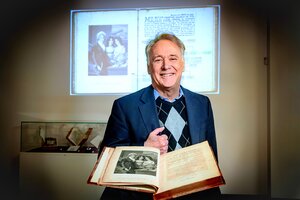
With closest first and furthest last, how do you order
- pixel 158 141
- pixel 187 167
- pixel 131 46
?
pixel 187 167 < pixel 158 141 < pixel 131 46

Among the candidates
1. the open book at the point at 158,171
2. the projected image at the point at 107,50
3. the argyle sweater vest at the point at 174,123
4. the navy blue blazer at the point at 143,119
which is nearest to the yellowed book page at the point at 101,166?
the open book at the point at 158,171

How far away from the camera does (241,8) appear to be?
1.16 meters

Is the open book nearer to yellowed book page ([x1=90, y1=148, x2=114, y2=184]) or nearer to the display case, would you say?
yellowed book page ([x1=90, y1=148, x2=114, y2=184])

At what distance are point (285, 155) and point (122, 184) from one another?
78 centimetres

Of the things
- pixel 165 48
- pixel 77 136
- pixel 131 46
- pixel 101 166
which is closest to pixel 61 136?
pixel 77 136

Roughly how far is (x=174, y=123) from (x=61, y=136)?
55cm

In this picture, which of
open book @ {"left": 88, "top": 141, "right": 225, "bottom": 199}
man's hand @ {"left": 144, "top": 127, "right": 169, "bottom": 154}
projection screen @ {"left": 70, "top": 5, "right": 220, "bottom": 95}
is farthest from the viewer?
projection screen @ {"left": 70, "top": 5, "right": 220, "bottom": 95}

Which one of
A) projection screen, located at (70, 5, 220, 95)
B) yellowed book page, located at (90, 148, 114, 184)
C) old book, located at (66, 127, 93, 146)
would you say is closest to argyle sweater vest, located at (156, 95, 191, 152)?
projection screen, located at (70, 5, 220, 95)

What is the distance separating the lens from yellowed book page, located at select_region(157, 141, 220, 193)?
78 centimetres

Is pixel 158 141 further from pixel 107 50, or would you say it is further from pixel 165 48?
pixel 107 50

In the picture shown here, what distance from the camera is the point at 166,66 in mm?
1042

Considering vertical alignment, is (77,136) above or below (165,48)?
below

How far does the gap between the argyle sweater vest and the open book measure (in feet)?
0.46

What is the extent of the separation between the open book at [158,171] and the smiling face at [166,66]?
283 millimetres
